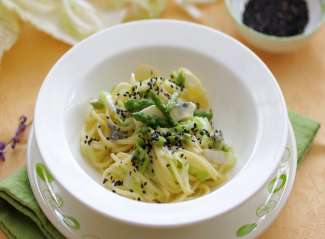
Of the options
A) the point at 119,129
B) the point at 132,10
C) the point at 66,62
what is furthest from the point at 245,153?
the point at 132,10

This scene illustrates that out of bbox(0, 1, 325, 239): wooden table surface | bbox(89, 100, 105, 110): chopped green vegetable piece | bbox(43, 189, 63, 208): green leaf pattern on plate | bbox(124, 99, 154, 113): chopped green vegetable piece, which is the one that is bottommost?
bbox(0, 1, 325, 239): wooden table surface

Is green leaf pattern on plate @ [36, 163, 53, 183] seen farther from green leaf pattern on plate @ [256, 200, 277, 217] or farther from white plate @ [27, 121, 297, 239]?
green leaf pattern on plate @ [256, 200, 277, 217]

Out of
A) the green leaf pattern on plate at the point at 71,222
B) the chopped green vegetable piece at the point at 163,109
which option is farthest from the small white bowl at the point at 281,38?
the green leaf pattern on plate at the point at 71,222

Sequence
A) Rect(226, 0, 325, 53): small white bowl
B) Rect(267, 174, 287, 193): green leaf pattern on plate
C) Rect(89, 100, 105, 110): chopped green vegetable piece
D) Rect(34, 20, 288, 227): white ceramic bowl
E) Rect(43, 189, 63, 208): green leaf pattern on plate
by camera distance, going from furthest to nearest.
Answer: Rect(226, 0, 325, 53): small white bowl, Rect(89, 100, 105, 110): chopped green vegetable piece, Rect(267, 174, 287, 193): green leaf pattern on plate, Rect(43, 189, 63, 208): green leaf pattern on plate, Rect(34, 20, 288, 227): white ceramic bowl

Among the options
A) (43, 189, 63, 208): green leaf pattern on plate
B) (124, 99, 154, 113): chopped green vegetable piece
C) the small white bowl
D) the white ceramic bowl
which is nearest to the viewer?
the white ceramic bowl

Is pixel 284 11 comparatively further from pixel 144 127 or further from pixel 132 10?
pixel 144 127

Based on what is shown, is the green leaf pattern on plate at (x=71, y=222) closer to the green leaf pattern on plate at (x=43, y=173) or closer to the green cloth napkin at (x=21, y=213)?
the green cloth napkin at (x=21, y=213)

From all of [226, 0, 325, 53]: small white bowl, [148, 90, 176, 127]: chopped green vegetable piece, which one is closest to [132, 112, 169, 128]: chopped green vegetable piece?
[148, 90, 176, 127]: chopped green vegetable piece
